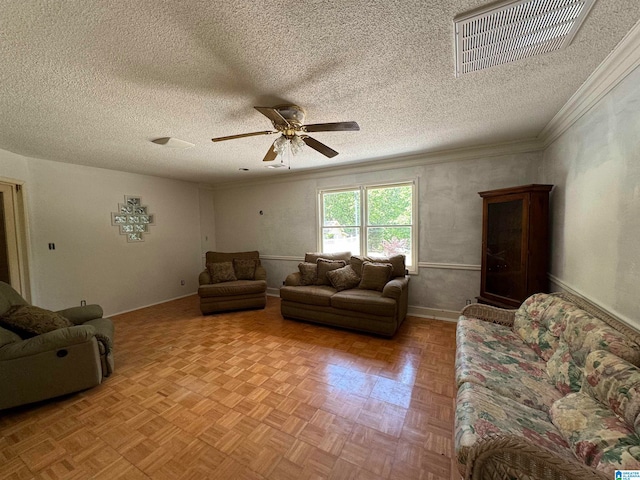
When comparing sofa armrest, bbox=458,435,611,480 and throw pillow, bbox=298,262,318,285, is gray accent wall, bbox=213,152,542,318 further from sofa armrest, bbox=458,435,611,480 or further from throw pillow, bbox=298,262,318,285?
sofa armrest, bbox=458,435,611,480

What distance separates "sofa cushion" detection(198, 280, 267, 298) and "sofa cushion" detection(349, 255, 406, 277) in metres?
1.61

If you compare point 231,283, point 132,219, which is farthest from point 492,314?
point 132,219

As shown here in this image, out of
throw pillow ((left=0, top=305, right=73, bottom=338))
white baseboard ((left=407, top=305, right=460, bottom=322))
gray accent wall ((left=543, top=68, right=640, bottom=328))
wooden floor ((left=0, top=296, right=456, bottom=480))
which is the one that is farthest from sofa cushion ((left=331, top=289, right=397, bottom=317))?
throw pillow ((left=0, top=305, right=73, bottom=338))

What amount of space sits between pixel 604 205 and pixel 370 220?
2649mm

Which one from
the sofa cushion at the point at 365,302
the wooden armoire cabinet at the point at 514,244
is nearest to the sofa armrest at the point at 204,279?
the sofa cushion at the point at 365,302

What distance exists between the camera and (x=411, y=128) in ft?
8.48

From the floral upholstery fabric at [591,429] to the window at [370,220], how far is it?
8.57ft

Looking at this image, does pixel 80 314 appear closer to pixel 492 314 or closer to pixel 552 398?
pixel 552 398

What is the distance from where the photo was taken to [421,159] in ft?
11.8

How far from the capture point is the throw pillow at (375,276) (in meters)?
3.36

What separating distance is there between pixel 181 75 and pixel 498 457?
8.27ft

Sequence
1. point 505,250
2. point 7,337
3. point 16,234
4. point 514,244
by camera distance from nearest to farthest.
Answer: point 7,337
point 514,244
point 505,250
point 16,234

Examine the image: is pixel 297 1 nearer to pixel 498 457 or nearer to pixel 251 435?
pixel 498 457

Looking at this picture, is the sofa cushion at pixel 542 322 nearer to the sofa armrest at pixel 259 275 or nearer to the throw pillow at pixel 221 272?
the sofa armrest at pixel 259 275
